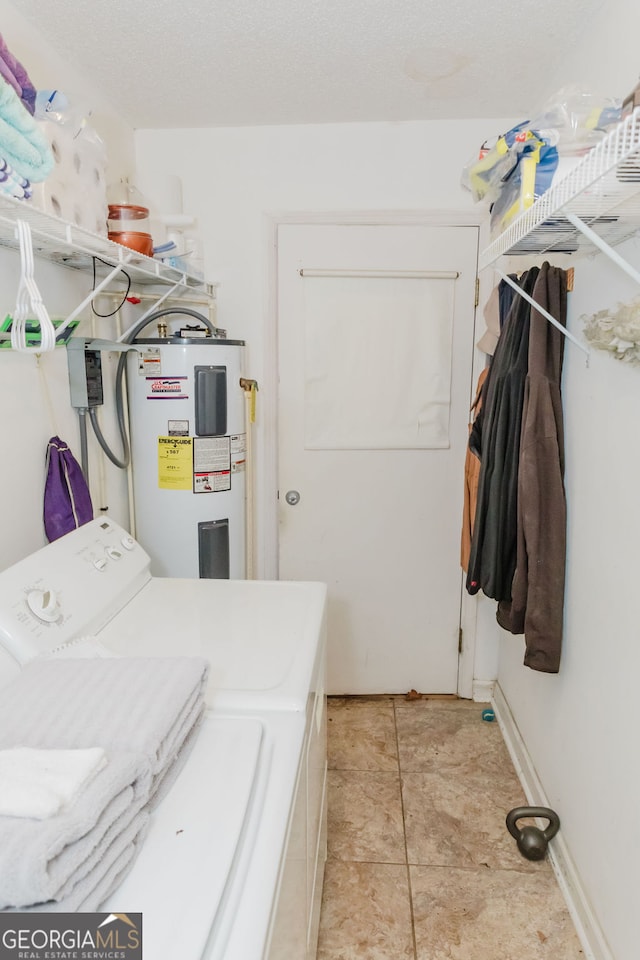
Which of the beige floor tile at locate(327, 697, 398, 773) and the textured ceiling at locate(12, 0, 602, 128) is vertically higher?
the textured ceiling at locate(12, 0, 602, 128)

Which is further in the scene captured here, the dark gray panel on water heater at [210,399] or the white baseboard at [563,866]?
the dark gray panel on water heater at [210,399]

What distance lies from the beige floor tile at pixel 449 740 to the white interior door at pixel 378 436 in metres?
0.15

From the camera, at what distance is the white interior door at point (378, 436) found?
241cm

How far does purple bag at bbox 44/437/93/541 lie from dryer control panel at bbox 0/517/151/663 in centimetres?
10

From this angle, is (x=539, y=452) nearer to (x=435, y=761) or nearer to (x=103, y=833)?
(x=435, y=761)

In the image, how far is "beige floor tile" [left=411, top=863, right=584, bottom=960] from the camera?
5.09 feet

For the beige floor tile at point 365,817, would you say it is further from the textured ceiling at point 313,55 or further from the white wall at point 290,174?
the textured ceiling at point 313,55

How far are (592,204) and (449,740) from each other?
80.0 inches

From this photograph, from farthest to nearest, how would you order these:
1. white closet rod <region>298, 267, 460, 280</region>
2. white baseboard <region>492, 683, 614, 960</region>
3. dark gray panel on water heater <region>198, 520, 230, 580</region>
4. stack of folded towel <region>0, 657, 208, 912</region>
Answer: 1. white closet rod <region>298, 267, 460, 280</region>
2. dark gray panel on water heater <region>198, 520, 230, 580</region>
3. white baseboard <region>492, 683, 614, 960</region>
4. stack of folded towel <region>0, 657, 208, 912</region>

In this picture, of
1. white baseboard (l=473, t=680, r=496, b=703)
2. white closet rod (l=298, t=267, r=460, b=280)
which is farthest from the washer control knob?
white baseboard (l=473, t=680, r=496, b=703)

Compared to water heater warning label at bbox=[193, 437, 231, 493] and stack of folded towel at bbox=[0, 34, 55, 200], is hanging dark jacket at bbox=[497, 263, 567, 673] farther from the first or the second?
stack of folded towel at bbox=[0, 34, 55, 200]

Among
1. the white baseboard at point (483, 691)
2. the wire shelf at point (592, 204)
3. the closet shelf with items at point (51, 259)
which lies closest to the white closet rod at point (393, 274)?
the closet shelf with items at point (51, 259)

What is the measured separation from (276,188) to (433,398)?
3.45ft

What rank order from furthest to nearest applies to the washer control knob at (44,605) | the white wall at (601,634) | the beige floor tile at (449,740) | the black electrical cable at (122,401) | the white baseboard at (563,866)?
the beige floor tile at (449,740) < the black electrical cable at (122,401) < the white baseboard at (563,866) < the white wall at (601,634) < the washer control knob at (44,605)
